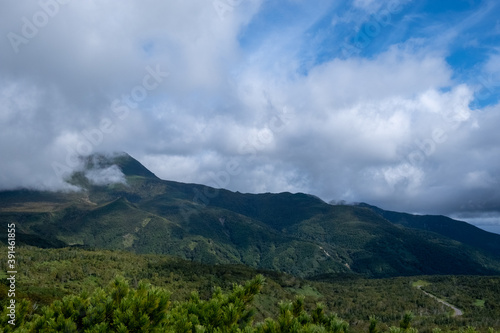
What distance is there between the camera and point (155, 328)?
11.0m

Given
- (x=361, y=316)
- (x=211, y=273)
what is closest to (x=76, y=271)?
Answer: (x=211, y=273)

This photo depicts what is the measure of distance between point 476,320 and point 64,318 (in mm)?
195737

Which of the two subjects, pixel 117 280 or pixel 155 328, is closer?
pixel 155 328

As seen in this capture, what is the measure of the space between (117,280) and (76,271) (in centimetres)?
16651

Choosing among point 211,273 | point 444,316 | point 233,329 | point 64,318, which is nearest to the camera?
point 233,329

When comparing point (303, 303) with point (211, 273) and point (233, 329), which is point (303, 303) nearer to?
point (233, 329)

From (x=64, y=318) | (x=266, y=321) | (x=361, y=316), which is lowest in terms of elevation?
(x=361, y=316)

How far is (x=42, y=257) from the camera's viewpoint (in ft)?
547

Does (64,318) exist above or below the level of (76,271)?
above

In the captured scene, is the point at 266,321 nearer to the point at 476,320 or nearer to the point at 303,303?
the point at 303,303

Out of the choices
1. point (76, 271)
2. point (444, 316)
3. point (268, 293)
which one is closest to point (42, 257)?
point (76, 271)

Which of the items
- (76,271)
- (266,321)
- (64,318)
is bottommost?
(76,271)

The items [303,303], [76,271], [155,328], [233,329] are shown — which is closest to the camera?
[233,329]

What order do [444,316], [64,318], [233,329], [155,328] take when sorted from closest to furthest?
[233,329] < [155,328] < [64,318] < [444,316]
